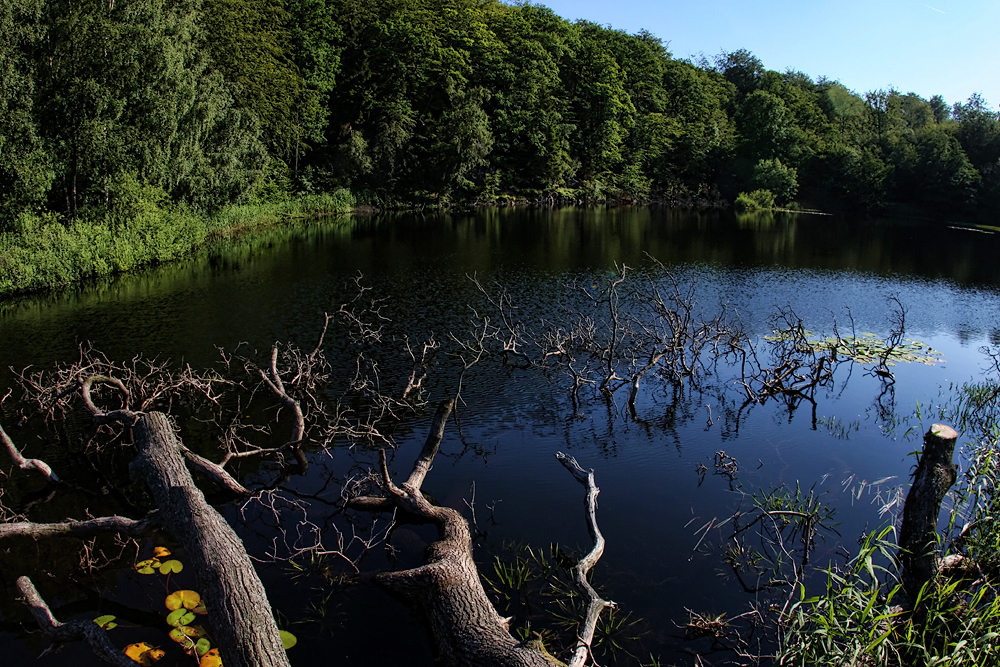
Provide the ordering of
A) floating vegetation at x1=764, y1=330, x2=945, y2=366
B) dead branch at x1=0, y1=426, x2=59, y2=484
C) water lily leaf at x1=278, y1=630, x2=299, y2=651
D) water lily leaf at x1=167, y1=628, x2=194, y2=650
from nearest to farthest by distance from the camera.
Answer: water lily leaf at x1=167, y1=628, x2=194, y2=650, water lily leaf at x1=278, y1=630, x2=299, y2=651, dead branch at x1=0, y1=426, x2=59, y2=484, floating vegetation at x1=764, y1=330, x2=945, y2=366

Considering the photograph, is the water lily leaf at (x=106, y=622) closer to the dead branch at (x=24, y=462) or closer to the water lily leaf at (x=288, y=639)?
the water lily leaf at (x=288, y=639)

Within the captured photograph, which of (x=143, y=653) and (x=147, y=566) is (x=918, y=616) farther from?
(x=147, y=566)

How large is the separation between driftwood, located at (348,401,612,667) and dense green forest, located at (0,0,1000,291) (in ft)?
64.7

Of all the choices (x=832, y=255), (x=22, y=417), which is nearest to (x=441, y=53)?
(x=832, y=255)

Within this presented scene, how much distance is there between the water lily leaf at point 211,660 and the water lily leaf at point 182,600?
2.93ft

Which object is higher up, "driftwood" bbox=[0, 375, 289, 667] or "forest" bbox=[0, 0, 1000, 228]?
"forest" bbox=[0, 0, 1000, 228]

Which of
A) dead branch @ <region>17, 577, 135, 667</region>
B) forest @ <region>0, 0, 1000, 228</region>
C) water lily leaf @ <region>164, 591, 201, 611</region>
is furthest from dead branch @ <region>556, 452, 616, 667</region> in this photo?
forest @ <region>0, 0, 1000, 228</region>

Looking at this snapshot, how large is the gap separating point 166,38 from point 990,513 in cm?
3074

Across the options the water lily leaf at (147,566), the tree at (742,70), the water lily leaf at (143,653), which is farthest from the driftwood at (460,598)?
the tree at (742,70)

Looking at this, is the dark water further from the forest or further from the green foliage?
the green foliage

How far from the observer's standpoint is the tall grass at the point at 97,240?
2162 cm

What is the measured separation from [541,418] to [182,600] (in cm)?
763

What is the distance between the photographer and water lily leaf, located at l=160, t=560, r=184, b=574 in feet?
26.6

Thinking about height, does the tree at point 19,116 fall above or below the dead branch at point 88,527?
above
